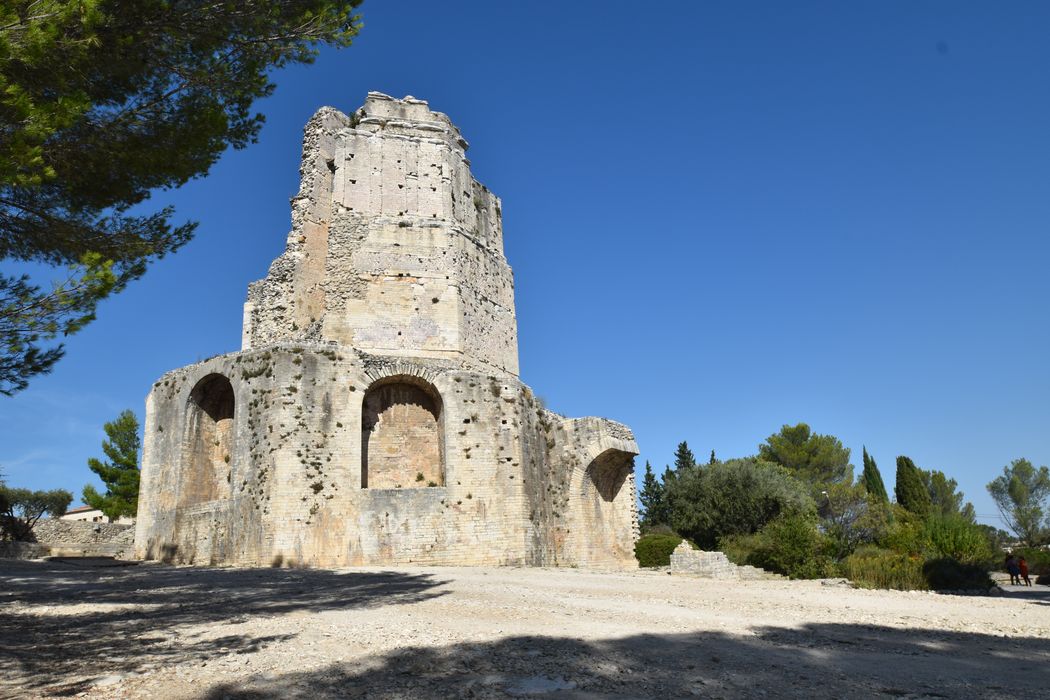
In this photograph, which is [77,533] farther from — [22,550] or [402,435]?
[402,435]

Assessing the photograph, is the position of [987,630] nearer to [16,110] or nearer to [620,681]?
[620,681]

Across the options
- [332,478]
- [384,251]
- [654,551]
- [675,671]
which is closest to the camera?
[675,671]

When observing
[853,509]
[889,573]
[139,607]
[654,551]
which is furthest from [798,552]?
[853,509]

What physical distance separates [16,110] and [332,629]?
4684 millimetres

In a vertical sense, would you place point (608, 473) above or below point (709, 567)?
above

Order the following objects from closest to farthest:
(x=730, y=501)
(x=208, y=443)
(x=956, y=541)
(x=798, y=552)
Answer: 1. (x=798, y=552)
2. (x=956, y=541)
3. (x=208, y=443)
4. (x=730, y=501)

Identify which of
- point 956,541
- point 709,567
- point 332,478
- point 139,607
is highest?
point 332,478

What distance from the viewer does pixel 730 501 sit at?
2566cm

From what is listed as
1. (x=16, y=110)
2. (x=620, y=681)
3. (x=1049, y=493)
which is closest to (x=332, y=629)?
(x=620, y=681)

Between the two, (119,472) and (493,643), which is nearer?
(493,643)

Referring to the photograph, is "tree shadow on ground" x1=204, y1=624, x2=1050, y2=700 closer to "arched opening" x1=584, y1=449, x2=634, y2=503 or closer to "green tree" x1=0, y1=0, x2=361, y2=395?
"green tree" x1=0, y1=0, x2=361, y2=395

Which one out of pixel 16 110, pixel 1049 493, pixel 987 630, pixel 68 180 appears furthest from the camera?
pixel 1049 493

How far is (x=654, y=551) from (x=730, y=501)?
5.20 meters

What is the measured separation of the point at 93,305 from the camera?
6559 millimetres
